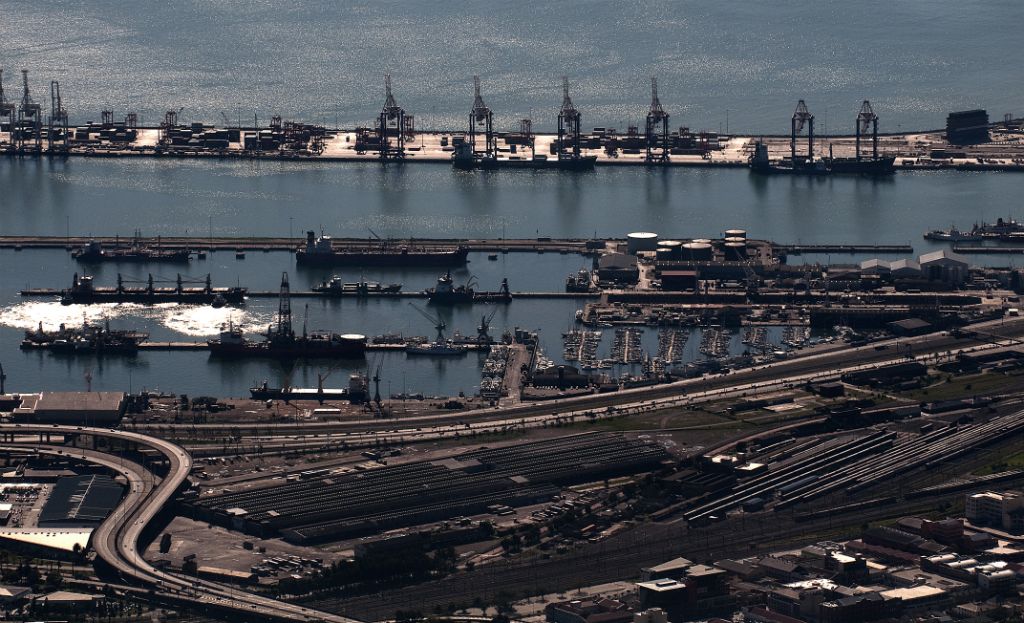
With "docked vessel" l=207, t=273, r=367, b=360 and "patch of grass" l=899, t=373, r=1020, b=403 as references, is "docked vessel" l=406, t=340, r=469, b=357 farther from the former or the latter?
"patch of grass" l=899, t=373, r=1020, b=403

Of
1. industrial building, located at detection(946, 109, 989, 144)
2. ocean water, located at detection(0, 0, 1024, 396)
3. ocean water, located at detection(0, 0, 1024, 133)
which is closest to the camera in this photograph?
ocean water, located at detection(0, 0, 1024, 396)

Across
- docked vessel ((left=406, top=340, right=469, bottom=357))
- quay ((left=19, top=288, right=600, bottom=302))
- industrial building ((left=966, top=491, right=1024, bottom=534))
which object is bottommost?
industrial building ((left=966, top=491, right=1024, bottom=534))

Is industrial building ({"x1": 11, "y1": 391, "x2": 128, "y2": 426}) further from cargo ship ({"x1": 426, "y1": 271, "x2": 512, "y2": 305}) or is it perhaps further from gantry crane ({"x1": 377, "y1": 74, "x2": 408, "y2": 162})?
gantry crane ({"x1": 377, "y1": 74, "x2": 408, "y2": 162})

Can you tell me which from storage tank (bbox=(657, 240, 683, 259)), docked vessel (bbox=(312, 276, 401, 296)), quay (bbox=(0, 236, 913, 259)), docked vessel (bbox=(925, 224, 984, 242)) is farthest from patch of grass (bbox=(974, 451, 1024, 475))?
docked vessel (bbox=(925, 224, 984, 242))

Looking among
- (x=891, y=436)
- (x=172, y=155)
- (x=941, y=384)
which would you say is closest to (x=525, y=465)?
(x=891, y=436)

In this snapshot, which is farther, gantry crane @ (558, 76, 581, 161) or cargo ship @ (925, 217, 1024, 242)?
gantry crane @ (558, 76, 581, 161)

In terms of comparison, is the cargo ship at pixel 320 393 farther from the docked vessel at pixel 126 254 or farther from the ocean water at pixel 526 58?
the ocean water at pixel 526 58

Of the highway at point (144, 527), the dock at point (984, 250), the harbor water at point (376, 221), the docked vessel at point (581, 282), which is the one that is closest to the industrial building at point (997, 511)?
the highway at point (144, 527)

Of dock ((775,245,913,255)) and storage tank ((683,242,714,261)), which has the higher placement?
storage tank ((683,242,714,261))

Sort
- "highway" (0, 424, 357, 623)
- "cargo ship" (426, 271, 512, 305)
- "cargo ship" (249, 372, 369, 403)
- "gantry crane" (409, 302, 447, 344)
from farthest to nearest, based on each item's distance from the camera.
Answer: "cargo ship" (426, 271, 512, 305) < "gantry crane" (409, 302, 447, 344) < "cargo ship" (249, 372, 369, 403) < "highway" (0, 424, 357, 623)
